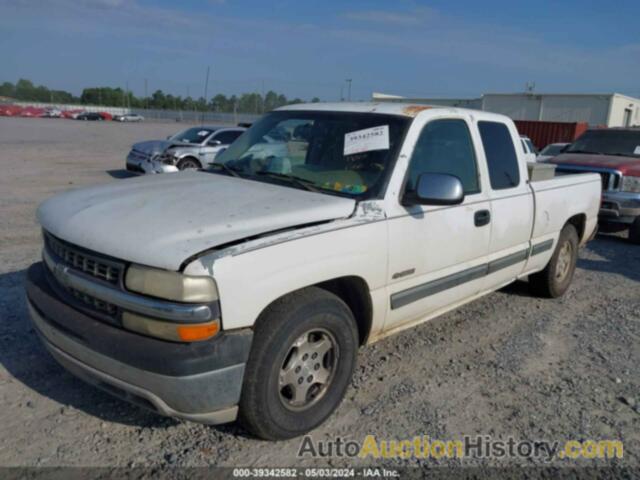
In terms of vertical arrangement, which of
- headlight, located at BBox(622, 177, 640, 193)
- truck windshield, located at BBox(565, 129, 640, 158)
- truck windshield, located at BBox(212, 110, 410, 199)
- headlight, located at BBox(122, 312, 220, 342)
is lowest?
headlight, located at BBox(122, 312, 220, 342)

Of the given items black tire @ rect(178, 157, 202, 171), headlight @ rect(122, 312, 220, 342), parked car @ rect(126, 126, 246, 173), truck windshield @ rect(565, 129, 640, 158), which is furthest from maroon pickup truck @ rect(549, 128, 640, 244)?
black tire @ rect(178, 157, 202, 171)

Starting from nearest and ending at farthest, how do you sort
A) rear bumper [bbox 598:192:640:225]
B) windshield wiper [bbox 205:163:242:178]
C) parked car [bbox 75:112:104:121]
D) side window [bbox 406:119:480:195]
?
side window [bbox 406:119:480:195] → windshield wiper [bbox 205:163:242:178] → rear bumper [bbox 598:192:640:225] → parked car [bbox 75:112:104:121]

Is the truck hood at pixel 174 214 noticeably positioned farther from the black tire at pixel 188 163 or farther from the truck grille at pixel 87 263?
the black tire at pixel 188 163

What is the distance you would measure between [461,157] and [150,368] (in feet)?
8.96

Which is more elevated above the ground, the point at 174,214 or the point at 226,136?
the point at 226,136

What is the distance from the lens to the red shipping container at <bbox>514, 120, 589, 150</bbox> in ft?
85.5

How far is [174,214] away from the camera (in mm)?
2965

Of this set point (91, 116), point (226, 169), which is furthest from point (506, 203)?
point (91, 116)

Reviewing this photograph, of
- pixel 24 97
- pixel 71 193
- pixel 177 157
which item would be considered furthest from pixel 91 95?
pixel 71 193

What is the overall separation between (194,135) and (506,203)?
11.8 meters

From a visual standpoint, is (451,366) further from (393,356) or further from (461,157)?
(461,157)

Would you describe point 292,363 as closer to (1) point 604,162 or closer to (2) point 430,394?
(2) point 430,394

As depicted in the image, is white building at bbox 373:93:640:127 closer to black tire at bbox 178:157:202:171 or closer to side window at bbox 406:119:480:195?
black tire at bbox 178:157:202:171

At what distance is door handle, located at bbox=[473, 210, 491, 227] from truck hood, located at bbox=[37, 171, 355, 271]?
3.97 feet
